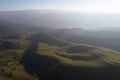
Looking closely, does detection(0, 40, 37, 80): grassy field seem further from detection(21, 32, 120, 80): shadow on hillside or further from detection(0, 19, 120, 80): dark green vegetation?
detection(21, 32, 120, 80): shadow on hillside

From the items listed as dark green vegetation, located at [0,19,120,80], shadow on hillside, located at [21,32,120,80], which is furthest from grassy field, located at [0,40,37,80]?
shadow on hillside, located at [21,32,120,80]

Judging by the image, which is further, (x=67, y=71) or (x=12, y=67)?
(x=12, y=67)

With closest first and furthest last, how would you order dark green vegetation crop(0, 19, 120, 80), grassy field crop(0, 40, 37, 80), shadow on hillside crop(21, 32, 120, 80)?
shadow on hillside crop(21, 32, 120, 80) → dark green vegetation crop(0, 19, 120, 80) → grassy field crop(0, 40, 37, 80)

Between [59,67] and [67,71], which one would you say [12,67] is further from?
[67,71]

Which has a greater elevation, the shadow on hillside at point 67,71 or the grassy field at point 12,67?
the shadow on hillside at point 67,71

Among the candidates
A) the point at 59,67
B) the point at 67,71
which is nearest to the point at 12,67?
the point at 59,67

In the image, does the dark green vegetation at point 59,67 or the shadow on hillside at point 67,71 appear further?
the dark green vegetation at point 59,67

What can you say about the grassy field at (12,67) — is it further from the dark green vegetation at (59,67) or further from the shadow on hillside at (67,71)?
the shadow on hillside at (67,71)

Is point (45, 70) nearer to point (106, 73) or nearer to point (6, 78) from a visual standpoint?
point (6, 78)

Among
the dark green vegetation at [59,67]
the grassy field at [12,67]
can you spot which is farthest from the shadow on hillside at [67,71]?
the grassy field at [12,67]

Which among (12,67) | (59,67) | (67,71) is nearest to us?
(67,71)

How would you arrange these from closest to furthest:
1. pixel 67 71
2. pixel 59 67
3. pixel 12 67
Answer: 1. pixel 67 71
2. pixel 59 67
3. pixel 12 67
